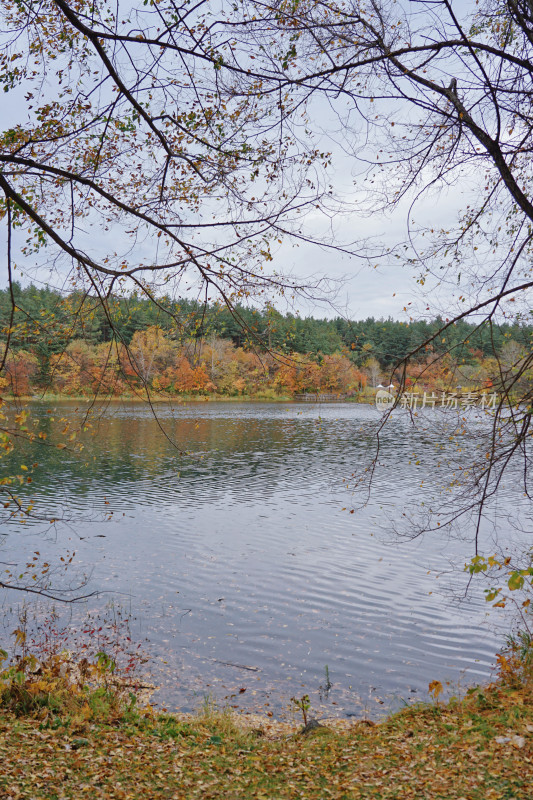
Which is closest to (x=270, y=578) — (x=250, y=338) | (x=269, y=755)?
(x=269, y=755)

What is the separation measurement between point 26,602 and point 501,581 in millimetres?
8755

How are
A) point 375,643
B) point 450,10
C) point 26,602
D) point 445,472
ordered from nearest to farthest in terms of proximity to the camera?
point 450,10
point 375,643
point 26,602
point 445,472

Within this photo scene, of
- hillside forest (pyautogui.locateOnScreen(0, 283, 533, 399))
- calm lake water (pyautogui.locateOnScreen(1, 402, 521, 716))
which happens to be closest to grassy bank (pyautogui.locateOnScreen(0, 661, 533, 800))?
calm lake water (pyautogui.locateOnScreen(1, 402, 521, 716))

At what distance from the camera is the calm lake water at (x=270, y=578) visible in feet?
26.4

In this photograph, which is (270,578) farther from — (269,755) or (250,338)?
(250,338)

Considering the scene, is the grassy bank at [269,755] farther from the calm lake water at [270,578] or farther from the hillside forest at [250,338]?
the hillside forest at [250,338]

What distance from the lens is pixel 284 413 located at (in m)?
50.8

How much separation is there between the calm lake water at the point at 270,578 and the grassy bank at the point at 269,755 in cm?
105

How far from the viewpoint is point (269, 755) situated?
5652mm

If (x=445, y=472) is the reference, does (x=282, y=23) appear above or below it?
above

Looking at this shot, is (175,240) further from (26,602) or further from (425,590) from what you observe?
(425,590)

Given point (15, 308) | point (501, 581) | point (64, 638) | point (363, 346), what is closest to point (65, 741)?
point (64, 638)

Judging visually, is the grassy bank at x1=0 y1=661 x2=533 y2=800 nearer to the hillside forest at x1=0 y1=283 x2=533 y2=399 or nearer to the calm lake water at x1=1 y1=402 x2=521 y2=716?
the calm lake water at x1=1 y1=402 x2=521 y2=716

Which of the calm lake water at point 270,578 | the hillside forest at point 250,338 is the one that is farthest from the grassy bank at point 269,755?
the hillside forest at point 250,338
